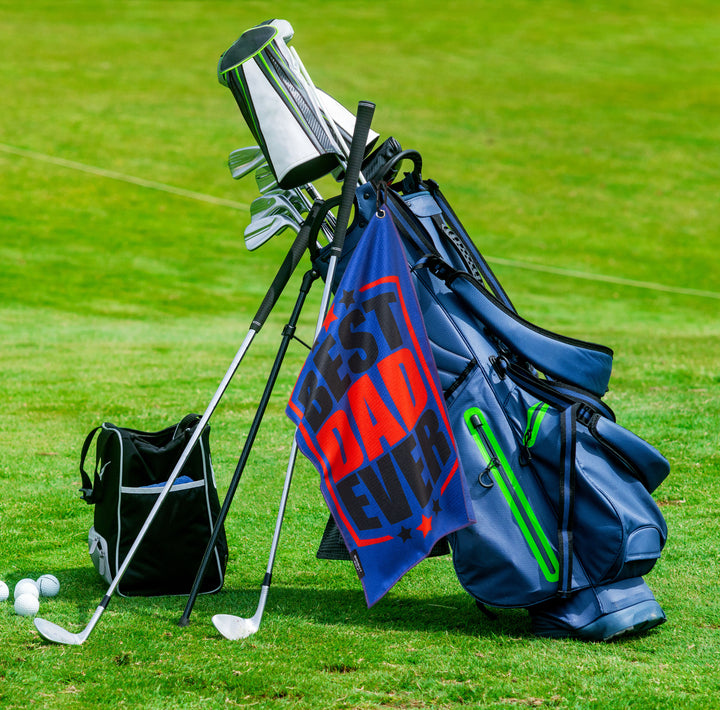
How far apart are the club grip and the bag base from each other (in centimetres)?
134

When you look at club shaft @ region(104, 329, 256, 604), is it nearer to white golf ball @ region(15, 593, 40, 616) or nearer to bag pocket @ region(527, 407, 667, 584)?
white golf ball @ region(15, 593, 40, 616)

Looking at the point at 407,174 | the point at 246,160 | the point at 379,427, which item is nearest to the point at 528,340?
the point at 379,427

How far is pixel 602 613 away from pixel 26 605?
1.85 m

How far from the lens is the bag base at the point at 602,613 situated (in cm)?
303

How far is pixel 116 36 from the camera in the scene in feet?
83.3

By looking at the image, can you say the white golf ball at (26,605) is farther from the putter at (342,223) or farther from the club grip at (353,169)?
the club grip at (353,169)

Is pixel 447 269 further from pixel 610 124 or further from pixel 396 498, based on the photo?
pixel 610 124

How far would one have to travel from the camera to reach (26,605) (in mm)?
3252

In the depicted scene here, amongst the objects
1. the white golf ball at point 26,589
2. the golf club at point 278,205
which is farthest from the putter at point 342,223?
the white golf ball at point 26,589

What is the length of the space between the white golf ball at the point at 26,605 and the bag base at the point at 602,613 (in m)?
1.64

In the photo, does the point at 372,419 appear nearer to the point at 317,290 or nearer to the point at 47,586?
the point at 47,586

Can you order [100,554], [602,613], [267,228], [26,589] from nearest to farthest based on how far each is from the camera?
1. [602,613]
2. [26,589]
3. [267,228]
4. [100,554]

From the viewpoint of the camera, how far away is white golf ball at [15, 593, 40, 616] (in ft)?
10.7

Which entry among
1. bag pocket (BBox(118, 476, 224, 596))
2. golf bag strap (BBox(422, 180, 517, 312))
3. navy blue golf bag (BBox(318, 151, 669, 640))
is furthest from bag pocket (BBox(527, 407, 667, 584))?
bag pocket (BBox(118, 476, 224, 596))
